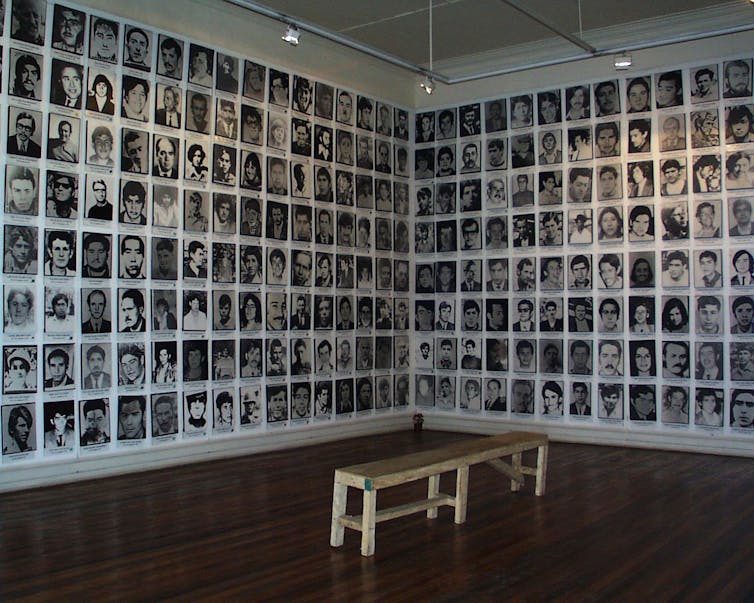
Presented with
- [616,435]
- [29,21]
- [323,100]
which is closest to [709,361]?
[616,435]

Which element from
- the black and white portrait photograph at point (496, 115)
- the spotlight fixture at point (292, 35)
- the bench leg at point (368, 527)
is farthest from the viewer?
the black and white portrait photograph at point (496, 115)

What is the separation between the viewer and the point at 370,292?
36.5 ft

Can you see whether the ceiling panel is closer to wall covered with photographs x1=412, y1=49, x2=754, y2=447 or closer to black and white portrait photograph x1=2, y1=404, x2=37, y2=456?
wall covered with photographs x1=412, y1=49, x2=754, y2=447

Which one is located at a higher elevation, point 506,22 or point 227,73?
point 506,22

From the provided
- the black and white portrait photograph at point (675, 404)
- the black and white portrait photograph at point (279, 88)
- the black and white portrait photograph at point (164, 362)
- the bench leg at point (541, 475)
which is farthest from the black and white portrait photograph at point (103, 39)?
the black and white portrait photograph at point (675, 404)

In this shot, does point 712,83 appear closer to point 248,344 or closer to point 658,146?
point 658,146

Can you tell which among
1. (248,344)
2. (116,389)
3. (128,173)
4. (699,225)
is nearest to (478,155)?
(699,225)

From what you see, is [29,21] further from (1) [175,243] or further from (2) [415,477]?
(2) [415,477]

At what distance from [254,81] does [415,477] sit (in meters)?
5.62

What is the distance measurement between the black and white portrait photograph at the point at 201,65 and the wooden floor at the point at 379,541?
419 cm

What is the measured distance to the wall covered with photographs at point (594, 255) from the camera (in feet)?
31.4

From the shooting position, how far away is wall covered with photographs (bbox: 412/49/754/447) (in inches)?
376

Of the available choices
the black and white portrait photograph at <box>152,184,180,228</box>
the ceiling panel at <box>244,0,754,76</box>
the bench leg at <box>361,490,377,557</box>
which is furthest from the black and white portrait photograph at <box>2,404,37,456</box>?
the ceiling panel at <box>244,0,754,76</box>

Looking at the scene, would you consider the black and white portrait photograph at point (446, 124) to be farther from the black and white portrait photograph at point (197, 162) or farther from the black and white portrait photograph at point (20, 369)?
the black and white portrait photograph at point (20, 369)
